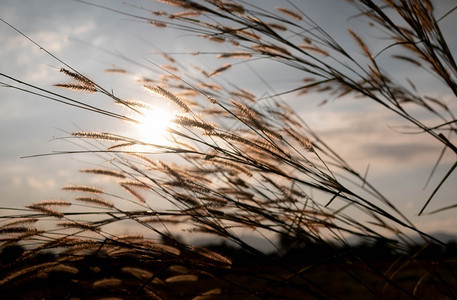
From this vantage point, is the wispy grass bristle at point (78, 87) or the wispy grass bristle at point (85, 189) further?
the wispy grass bristle at point (85, 189)

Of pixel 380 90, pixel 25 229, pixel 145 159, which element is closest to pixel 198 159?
pixel 145 159

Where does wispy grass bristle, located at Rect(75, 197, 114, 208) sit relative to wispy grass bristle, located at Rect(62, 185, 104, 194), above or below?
below

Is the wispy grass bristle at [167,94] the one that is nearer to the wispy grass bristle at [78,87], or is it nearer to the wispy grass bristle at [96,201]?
the wispy grass bristle at [78,87]

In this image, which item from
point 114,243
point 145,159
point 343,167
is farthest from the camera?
point 343,167

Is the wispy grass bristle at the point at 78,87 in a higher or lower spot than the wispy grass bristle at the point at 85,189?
higher

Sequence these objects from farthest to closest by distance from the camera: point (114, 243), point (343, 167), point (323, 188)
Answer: point (343, 167) → point (323, 188) → point (114, 243)

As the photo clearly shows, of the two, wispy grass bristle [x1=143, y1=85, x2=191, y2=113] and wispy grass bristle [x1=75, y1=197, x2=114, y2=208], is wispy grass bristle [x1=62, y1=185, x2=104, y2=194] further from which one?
wispy grass bristle [x1=143, y1=85, x2=191, y2=113]

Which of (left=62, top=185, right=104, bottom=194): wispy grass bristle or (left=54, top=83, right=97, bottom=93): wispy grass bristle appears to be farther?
(left=62, top=185, right=104, bottom=194): wispy grass bristle

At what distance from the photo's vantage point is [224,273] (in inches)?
38.7

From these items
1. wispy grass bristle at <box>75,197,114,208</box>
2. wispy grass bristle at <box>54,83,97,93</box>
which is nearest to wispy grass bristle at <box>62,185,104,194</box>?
wispy grass bristle at <box>75,197,114,208</box>

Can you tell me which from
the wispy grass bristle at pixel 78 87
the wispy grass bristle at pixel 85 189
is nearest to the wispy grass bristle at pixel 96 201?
the wispy grass bristle at pixel 85 189

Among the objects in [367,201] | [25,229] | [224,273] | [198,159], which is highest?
[198,159]

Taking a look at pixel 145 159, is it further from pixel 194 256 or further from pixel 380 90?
pixel 380 90

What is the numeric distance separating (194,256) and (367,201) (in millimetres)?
533
